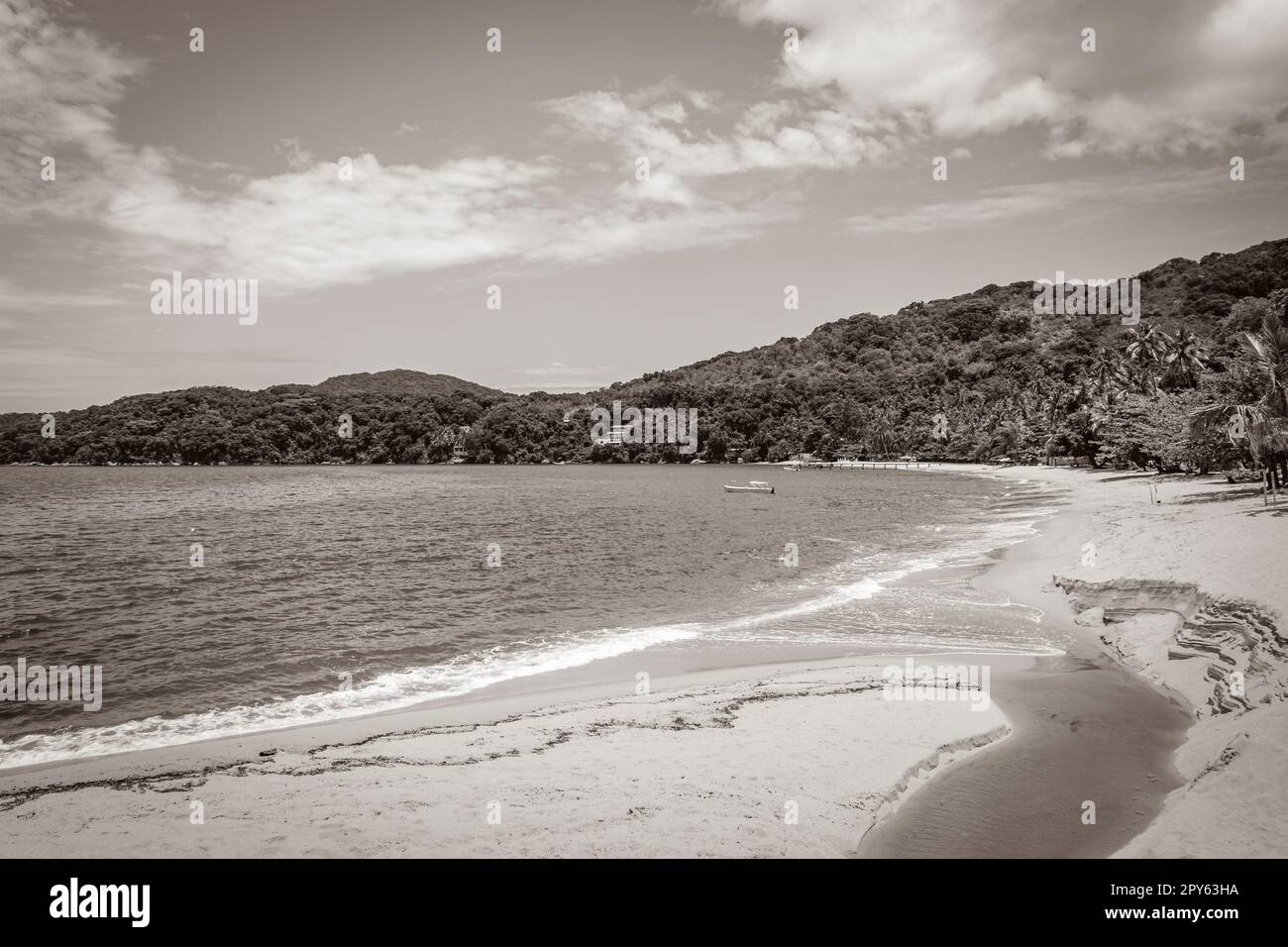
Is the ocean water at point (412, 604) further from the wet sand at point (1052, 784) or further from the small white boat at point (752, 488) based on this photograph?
the small white boat at point (752, 488)

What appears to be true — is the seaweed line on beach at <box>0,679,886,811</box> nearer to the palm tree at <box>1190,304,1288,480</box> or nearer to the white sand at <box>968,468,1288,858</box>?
the white sand at <box>968,468,1288,858</box>

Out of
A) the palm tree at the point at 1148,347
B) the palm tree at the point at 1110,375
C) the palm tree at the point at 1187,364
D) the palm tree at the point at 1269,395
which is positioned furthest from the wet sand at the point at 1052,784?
the palm tree at the point at 1148,347

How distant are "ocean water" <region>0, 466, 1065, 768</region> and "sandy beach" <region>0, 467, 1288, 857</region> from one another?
6.72 ft

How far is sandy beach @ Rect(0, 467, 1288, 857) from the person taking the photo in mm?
7398

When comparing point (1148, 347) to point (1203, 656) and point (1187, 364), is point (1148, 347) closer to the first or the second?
point (1187, 364)

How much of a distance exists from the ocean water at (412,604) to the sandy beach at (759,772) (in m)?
2.05

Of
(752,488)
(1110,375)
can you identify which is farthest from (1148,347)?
(752,488)

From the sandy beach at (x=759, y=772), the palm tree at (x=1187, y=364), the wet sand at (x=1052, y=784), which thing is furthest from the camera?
the palm tree at (x=1187, y=364)

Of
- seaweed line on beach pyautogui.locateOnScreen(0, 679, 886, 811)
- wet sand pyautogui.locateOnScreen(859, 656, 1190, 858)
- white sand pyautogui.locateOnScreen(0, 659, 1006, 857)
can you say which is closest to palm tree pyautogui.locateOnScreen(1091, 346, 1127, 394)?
wet sand pyautogui.locateOnScreen(859, 656, 1190, 858)

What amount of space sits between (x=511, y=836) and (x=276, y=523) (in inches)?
1882

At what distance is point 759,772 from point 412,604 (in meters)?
16.8

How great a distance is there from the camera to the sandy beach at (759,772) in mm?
7398

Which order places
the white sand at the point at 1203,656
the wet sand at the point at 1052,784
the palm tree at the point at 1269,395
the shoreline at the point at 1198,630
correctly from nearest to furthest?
the white sand at the point at 1203,656
the shoreline at the point at 1198,630
the wet sand at the point at 1052,784
the palm tree at the point at 1269,395
